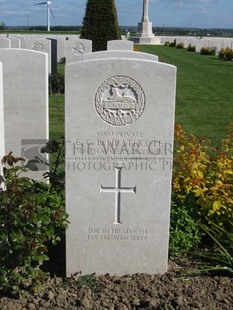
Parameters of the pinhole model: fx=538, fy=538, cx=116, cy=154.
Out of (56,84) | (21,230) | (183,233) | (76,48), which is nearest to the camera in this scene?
(21,230)

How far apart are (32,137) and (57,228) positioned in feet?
6.00

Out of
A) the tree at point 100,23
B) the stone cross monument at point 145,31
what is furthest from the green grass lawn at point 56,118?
the stone cross monument at point 145,31

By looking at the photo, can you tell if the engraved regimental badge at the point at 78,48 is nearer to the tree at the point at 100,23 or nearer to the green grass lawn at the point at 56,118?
the tree at the point at 100,23

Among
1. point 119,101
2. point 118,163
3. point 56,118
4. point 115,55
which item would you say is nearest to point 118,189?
point 118,163

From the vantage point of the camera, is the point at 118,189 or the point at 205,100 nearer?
the point at 118,189

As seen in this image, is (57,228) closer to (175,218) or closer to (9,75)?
(175,218)

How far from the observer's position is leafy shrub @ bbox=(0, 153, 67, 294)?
3.40 metres

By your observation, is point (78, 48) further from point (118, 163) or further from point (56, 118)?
point (118, 163)

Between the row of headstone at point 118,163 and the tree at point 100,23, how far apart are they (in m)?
15.7

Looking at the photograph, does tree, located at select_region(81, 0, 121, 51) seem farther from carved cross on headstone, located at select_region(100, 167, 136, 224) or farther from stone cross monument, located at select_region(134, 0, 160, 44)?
stone cross monument, located at select_region(134, 0, 160, 44)

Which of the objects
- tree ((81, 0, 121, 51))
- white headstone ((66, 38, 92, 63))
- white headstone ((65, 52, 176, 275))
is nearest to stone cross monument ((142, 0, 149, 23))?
tree ((81, 0, 121, 51))

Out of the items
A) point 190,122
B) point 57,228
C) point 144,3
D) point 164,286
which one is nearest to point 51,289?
point 57,228

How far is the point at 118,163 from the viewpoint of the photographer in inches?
147

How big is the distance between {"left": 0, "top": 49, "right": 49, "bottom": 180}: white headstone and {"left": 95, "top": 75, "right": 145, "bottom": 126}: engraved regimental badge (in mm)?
1800
